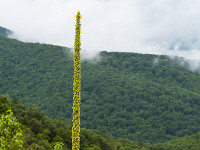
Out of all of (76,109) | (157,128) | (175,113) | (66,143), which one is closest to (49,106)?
(157,128)

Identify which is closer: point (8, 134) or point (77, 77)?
point (77, 77)

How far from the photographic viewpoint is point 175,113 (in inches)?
7461

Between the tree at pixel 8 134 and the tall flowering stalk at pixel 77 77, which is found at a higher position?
the tall flowering stalk at pixel 77 77

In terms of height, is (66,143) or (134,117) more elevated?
(66,143)

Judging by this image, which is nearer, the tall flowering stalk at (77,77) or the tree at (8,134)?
the tall flowering stalk at (77,77)

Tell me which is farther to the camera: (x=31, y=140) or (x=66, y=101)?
(x=66, y=101)

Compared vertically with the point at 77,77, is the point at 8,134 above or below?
below

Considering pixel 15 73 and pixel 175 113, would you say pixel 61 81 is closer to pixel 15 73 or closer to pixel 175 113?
pixel 15 73

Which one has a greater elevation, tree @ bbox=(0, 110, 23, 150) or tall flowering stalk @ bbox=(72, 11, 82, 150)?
tall flowering stalk @ bbox=(72, 11, 82, 150)

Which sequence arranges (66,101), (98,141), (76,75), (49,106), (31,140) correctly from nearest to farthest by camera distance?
(76,75), (31,140), (98,141), (49,106), (66,101)

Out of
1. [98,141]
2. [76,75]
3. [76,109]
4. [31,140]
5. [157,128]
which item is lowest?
[157,128]

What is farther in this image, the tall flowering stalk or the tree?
the tree

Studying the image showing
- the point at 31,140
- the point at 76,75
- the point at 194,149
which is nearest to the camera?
the point at 76,75

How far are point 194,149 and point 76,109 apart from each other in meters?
104
